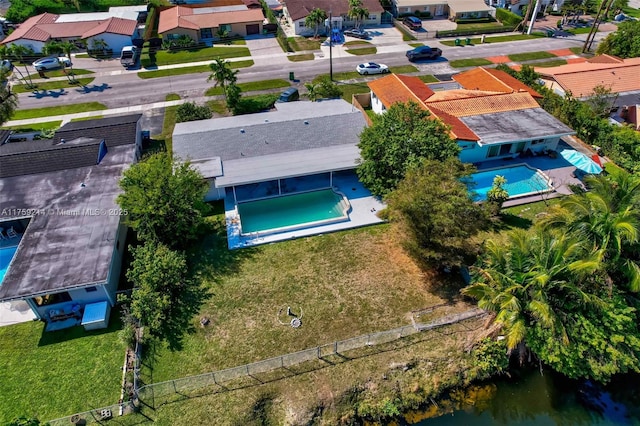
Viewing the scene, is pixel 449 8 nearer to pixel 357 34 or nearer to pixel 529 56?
pixel 357 34

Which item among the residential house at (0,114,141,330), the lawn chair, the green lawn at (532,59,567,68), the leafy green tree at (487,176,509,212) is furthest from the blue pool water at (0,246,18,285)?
the green lawn at (532,59,567,68)

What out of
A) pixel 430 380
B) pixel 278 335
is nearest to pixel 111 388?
pixel 278 335

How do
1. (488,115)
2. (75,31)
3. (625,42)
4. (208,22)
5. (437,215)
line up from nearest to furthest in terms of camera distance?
(437,215)
(488,115)
(625,42)
(75,31)
(208,22)

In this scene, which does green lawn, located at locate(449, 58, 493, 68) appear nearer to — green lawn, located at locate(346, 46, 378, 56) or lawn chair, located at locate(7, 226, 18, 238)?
green lawn, located at locate(346, 46, 378, 56)

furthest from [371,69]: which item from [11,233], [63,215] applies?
[11,233]

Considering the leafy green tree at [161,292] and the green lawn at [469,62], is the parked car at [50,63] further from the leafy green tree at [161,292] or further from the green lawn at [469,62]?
the green lawn at [469,62]
